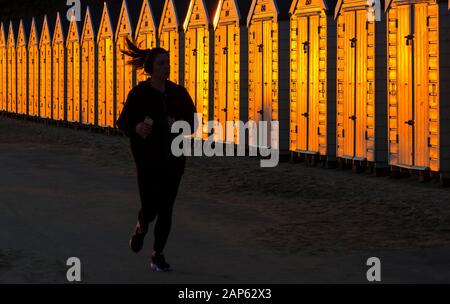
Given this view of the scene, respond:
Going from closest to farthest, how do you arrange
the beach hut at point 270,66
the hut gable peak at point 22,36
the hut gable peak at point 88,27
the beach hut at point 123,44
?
the beach hut at point 270,66 < the beach hut at point 123,44 < the hut gable peak at point 88,27 < the hut gable peak at point 22,36

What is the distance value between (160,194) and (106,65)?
23803 mm

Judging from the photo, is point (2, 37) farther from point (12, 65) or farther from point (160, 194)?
point (160, 194)

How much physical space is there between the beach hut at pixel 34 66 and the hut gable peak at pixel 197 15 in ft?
58.0

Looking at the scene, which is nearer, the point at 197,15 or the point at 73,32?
the point at 197,15

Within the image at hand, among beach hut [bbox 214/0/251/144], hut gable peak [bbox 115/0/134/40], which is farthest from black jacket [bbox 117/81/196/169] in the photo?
hut gable peak [bbox 115/0/134/40]

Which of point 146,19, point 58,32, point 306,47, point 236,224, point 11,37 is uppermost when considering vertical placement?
point 11,37

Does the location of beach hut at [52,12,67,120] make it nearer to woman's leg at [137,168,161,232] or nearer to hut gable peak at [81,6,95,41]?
hut gable peak at [81,6,95,41]

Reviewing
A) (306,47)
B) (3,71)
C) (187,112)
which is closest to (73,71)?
(3,71)

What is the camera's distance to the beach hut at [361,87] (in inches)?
665

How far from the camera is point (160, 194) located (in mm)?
8383

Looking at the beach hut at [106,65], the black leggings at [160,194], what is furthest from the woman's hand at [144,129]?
the beach hut at [106,65]

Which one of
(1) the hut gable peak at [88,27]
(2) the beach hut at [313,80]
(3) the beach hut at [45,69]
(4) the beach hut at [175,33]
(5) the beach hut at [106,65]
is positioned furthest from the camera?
(3) the beach hut at [45,69]

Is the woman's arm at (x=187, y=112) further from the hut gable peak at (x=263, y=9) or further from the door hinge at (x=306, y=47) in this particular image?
the hut gable peak at (x=263, y=9)

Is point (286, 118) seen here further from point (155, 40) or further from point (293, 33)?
point (155, 40)
